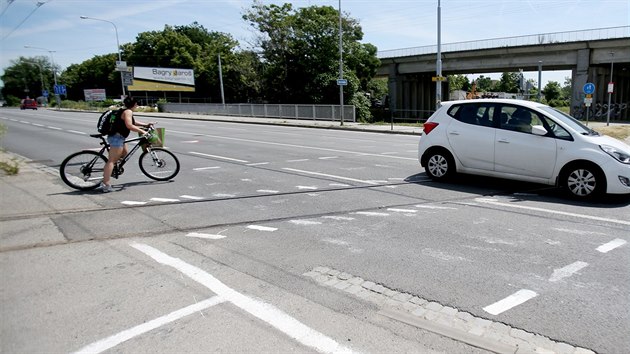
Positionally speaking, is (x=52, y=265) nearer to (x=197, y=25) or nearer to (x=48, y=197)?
(x=48, y=197)

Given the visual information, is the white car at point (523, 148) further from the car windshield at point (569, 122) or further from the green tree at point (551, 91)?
the green tree at point (551, 91)

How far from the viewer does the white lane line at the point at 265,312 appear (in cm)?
315

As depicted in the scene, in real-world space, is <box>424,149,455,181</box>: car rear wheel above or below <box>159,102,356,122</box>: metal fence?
below

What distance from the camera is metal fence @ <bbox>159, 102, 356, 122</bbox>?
33219 mm

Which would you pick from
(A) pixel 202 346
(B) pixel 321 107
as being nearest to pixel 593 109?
(B) pixel 321 107

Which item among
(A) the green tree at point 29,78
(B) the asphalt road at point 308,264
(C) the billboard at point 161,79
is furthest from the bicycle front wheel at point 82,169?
(A) the green tree at point 29,78

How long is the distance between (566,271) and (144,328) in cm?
390

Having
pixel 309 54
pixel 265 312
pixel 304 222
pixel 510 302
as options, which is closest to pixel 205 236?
pixel 304 222

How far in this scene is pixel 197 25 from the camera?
10594cm

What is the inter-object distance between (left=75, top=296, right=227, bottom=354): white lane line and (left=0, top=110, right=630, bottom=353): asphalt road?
4 centimetres

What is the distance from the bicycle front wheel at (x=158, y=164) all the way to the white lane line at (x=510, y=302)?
746 centimetres

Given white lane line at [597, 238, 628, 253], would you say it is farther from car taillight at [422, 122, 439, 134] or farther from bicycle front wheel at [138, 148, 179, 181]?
bicycle front wheel at [138, 148, 179, 181]

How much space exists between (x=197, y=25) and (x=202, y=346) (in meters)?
113

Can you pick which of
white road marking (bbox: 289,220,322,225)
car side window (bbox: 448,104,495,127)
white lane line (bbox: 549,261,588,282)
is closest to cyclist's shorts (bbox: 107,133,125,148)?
white road marking (bbox: 289,220,322,225)
